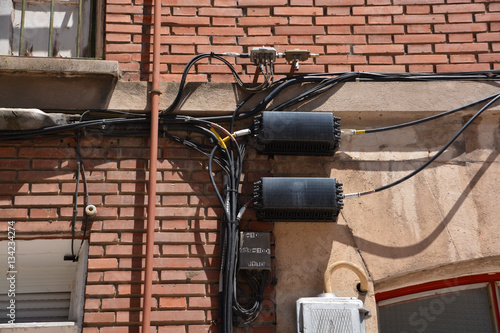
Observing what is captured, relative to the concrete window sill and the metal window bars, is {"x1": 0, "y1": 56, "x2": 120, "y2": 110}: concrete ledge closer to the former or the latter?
the metal window bars

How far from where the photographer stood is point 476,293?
411cm

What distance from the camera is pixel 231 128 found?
13.7 ft

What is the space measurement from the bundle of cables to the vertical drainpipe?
0.46 ft

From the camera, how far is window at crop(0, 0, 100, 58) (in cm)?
456

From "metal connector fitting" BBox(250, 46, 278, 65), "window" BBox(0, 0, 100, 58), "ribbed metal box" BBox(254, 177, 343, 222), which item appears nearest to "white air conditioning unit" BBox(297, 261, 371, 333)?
"ribbed metal box" BBox(254, 177, 343, 222)

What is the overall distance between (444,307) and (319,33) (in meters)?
2.18

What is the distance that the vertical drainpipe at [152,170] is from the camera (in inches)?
145

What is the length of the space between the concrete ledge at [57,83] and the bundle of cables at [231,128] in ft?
0.52

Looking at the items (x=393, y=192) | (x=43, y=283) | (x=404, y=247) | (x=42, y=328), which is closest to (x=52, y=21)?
(x=43, y=283)

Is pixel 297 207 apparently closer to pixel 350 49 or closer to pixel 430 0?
pixel 350 49

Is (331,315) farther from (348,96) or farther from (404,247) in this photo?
(348,96)

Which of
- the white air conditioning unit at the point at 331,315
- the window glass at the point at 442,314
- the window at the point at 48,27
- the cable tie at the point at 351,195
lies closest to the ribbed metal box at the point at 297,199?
the cable tie at the point at 351,195

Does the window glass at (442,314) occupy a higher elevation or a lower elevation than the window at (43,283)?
lower

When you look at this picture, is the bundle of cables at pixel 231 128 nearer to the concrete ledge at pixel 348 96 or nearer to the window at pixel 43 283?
the concrete ledge at pixel 348 96
